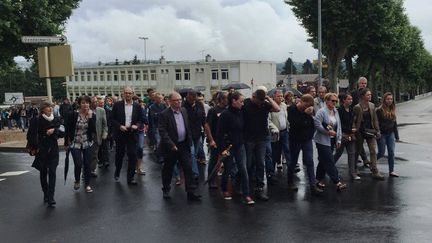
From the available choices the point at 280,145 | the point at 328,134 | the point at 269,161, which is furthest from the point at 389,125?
the point at 269,161

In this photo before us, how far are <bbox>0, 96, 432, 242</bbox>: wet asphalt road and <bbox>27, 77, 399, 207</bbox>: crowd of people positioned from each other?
272mm

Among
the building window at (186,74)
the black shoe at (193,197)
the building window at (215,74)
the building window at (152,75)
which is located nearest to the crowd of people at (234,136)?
the black shoe at (193,197)

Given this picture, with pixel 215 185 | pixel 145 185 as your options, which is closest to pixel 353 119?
pixel 215 185

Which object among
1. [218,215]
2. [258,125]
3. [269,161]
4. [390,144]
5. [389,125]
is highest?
[258,125]

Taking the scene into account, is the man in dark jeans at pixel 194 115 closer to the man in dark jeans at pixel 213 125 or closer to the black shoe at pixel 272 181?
the man in dark jeans at pixel 213 125

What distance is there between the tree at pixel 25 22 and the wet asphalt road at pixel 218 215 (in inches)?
365

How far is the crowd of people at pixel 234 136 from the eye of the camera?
7.54 meters

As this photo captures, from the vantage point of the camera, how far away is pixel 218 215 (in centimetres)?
678

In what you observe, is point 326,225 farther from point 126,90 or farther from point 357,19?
point 357,19

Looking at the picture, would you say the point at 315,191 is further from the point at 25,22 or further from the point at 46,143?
the point at 25,22

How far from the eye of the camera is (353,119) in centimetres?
893

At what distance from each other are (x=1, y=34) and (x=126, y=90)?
10.4m

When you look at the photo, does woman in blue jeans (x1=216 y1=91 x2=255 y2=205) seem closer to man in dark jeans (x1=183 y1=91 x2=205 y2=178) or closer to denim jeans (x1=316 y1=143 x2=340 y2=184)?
man in dark jeans (x1=183 y1=91 x2=205 y2=178)

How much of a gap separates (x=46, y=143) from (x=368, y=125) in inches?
220
